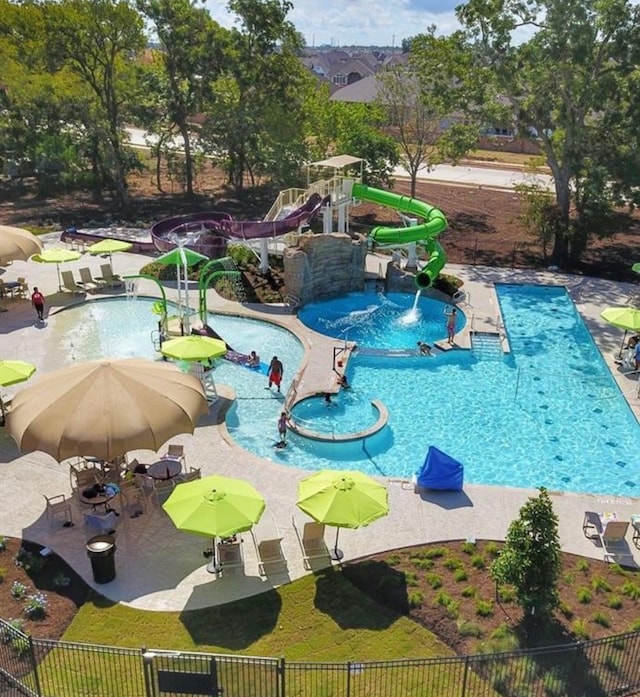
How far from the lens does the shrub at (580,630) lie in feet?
40.8

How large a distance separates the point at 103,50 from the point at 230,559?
36.4 metres

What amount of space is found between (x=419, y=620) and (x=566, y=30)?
27.8 metres

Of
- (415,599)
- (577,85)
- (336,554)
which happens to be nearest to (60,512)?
(336,554)

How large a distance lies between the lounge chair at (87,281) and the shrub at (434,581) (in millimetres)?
22074

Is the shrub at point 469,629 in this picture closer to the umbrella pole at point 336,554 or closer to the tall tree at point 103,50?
the umbrella pole at point 336,554

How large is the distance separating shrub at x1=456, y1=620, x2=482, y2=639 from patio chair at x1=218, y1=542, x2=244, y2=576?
4512 millimetres

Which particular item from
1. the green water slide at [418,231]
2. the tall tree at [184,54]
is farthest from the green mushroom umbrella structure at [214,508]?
the tall tree at [184,54]

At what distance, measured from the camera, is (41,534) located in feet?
48.9

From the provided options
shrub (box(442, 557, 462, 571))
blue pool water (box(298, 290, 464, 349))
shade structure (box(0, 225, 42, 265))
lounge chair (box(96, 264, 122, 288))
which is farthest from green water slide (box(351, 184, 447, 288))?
shrub (box(442, 557, 462, 571))

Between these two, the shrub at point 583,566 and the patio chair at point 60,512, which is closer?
the shrub at point 583,566

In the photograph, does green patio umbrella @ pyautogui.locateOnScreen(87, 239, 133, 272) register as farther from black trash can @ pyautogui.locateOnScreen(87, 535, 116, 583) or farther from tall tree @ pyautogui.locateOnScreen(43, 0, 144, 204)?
black trash can @ pyautogui.locateOnScreen(87, 535, 116, 583)

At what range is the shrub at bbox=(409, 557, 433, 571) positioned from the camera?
14.2m

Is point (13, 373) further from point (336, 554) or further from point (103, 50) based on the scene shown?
point (103, 50)

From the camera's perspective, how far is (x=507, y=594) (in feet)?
43.9
